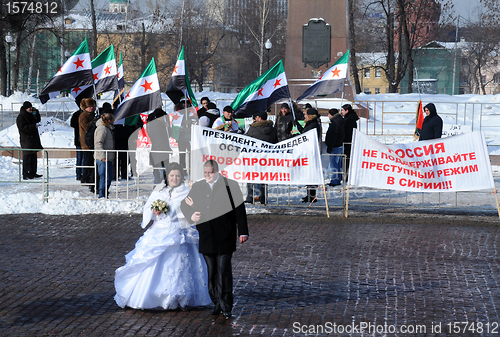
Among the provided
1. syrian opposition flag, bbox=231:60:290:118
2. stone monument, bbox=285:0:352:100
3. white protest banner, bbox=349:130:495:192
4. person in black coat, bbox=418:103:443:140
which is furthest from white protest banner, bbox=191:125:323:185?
stone monument, bbox=285:0:352:100

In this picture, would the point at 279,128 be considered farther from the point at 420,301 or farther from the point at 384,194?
the point at 420,301

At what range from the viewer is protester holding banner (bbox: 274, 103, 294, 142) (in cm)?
1252

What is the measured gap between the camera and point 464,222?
10.8m

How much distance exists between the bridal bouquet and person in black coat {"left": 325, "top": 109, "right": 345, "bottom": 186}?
22.7 ft

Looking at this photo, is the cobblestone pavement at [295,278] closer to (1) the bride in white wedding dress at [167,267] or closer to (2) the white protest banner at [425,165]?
(1) the bride in white wedding dress at [167,267]

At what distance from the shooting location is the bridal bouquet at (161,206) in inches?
232

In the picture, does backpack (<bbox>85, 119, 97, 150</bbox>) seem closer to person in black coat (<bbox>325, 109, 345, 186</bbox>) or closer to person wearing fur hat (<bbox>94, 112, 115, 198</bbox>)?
person wearing fur hat (<bbox>94, 112, 115, 198</bbox>)

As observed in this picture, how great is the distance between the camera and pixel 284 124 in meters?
12.6

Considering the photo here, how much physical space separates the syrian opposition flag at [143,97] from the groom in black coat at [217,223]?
23.1ft

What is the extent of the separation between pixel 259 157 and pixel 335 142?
2960mm

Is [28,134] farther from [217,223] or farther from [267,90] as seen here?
[217,223]

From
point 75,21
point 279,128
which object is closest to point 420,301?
point 279,128

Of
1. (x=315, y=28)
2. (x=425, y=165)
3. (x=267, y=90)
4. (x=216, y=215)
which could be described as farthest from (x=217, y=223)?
(x=315, y=28)

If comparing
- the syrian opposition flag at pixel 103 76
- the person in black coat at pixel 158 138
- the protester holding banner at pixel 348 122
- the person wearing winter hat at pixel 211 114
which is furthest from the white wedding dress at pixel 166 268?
the syrian opposition flag at pixel 103 76
